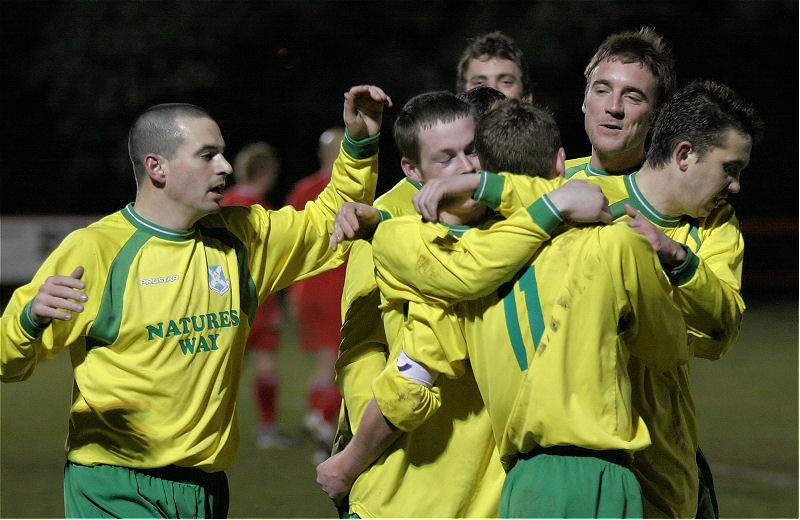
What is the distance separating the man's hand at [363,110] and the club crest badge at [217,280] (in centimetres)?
69

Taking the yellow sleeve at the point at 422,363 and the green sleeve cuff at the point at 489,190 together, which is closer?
the green sleeve cuff at the point at 489,190

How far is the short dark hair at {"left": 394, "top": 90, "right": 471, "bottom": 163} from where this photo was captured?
369 cm

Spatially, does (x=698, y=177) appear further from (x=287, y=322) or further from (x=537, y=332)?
(x=287, y=322)

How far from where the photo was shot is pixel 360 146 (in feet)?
14.0

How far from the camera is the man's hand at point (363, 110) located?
4.20 meters

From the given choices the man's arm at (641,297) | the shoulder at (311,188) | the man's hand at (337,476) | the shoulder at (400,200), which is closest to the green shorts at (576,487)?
the man's arm at (641,297)

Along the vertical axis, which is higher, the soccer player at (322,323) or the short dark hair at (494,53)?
the short dark hair at (494,53)

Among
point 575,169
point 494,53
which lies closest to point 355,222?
point 575,169

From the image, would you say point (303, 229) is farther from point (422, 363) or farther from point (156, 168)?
point (422, 363)

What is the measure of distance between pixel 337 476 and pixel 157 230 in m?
1.07

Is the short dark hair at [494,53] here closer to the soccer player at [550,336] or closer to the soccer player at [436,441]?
the soccer player at [436,441]

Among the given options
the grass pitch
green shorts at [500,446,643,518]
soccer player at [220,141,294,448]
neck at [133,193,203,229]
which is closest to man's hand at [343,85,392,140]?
neck at [133,193,203,229]

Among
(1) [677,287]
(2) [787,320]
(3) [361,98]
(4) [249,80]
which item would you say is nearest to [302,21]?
(4) [249,80]

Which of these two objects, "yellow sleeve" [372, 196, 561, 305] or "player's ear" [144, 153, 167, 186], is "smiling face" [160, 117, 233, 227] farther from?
"yellow sleeve" [372, 196, 561, 305]
